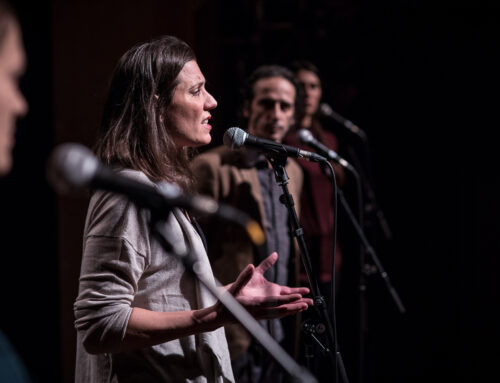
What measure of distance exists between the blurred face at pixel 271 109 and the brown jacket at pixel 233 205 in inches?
8.3

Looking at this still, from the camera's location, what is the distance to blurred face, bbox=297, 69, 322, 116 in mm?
3438

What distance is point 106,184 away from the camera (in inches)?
32.7

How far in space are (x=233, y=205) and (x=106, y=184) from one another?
1615 mm

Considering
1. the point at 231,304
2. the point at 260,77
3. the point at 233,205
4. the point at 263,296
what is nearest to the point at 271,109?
the point at 260,77

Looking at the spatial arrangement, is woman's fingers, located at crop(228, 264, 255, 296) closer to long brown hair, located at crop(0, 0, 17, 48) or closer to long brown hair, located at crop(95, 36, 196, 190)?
long brown hair, located at crop(95, 36, 196, 190)

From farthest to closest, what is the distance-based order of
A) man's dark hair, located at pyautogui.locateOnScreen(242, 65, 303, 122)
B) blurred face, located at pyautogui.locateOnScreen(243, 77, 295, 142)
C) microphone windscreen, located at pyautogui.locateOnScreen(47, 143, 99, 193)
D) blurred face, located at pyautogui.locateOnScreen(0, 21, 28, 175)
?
man's dark hair, located at pyautogui.locateOnScreen(242, 65, 303, 122) → blurred face, located at pyautogui.locateOnScreen(243, 77, 295, 142) → blurred face, located at pyautogui.locateOnScreen(0, 21, 28, 175) → microphone windscreen, located at pyautogui.locateOnScreen(47, 143, 99, 193)

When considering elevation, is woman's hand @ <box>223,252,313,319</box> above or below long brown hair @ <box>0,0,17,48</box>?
below

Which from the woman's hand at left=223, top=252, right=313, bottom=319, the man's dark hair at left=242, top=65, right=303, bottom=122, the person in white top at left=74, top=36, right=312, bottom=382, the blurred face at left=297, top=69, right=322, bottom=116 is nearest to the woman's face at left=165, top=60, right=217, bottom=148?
the person in white top at left=74, top=36, right=312, bottom=382

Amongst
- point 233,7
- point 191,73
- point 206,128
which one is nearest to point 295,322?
point 206,128

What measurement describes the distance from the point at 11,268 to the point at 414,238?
295cm

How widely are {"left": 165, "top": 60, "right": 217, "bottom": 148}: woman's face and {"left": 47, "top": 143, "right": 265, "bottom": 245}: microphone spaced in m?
0.67

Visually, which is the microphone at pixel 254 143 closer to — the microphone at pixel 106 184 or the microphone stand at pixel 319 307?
the microphone stand at pixel 319 307

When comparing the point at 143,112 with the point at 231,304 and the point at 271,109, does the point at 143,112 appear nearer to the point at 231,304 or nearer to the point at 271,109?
the point at 231,304

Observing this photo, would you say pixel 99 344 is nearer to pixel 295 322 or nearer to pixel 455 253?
pixel 295 322
